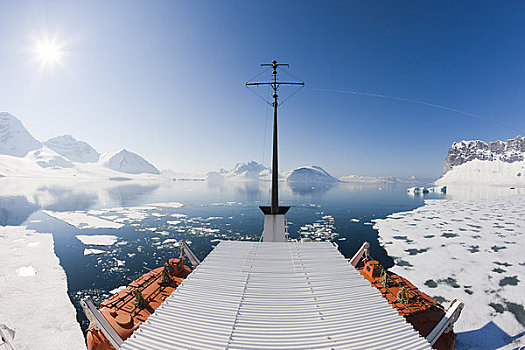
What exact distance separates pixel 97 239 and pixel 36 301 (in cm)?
1104

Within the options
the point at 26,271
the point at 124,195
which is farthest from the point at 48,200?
the point at 26,271

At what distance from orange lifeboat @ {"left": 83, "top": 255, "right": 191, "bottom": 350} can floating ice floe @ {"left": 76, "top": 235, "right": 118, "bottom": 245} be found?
12590 mm

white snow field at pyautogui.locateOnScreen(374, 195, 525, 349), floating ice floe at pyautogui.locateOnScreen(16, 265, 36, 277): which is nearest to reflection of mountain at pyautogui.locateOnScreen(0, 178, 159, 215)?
floating ice floe at pyautogui.locateOnScreen(16, 265, 36, 277)

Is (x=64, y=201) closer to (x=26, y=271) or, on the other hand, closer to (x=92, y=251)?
(x=92, y=251)

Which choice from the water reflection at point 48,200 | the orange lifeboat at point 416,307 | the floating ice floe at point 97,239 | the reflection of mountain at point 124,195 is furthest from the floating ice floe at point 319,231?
the reflection of mountain at point 124,195

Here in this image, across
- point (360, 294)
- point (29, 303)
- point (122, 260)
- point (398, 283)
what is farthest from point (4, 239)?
point (398, 283)

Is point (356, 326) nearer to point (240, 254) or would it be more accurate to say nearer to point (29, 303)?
point (240, 254)

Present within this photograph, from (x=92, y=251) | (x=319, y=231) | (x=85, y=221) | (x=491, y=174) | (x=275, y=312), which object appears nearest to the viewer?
(x=275, y=312)

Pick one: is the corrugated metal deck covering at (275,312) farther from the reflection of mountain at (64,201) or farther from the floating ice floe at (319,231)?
the reflection of mountain at (64,201)

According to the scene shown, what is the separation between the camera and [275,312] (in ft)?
13.4

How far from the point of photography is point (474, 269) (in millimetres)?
12656

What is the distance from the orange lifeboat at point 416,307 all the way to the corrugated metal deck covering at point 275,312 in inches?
135

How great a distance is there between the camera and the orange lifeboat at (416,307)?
666 centimetres

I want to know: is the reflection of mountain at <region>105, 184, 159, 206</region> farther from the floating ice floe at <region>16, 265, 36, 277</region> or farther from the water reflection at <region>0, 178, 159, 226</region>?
the floating ice floe at <region>16, 265, 36, 277</region>
